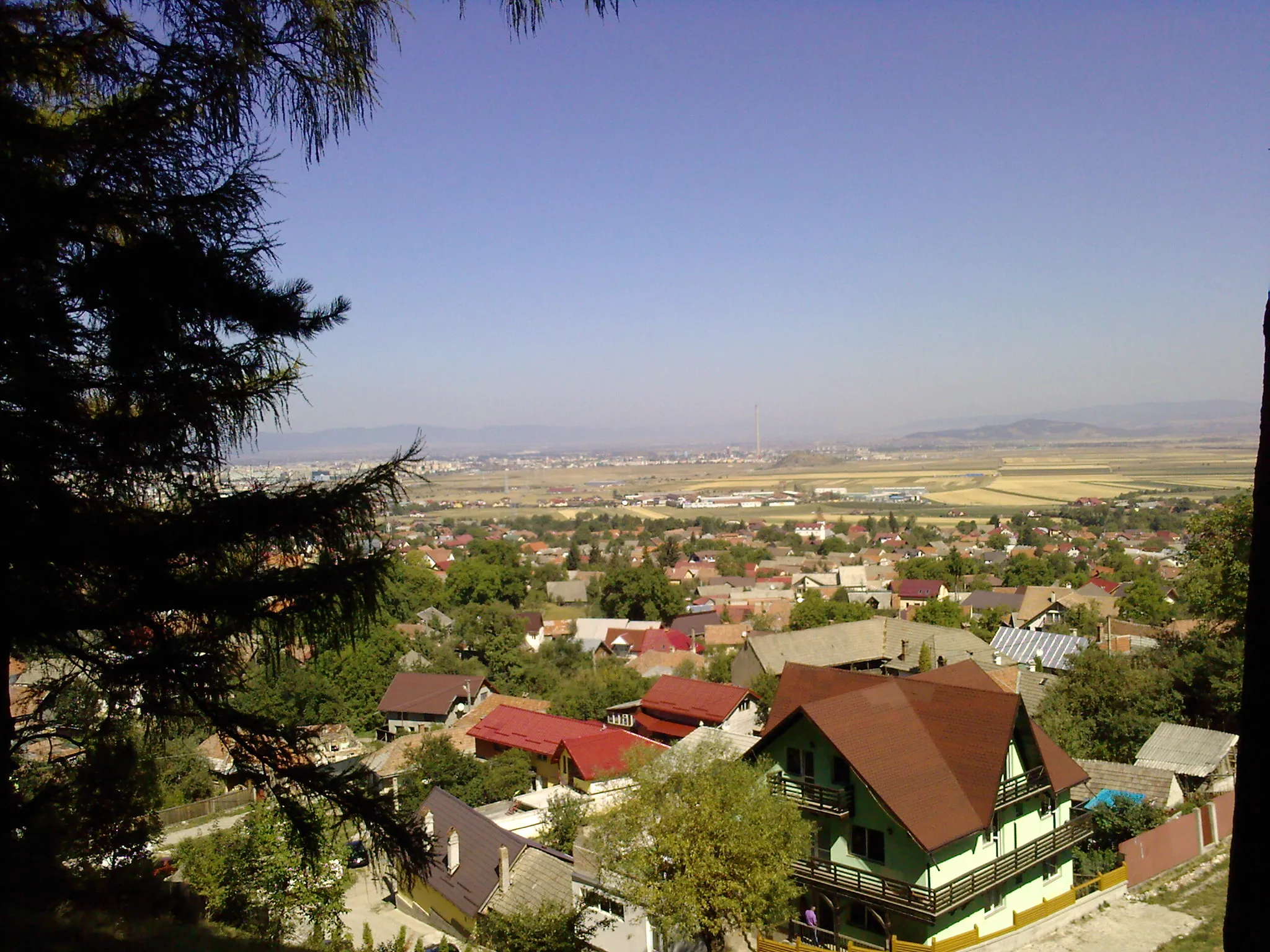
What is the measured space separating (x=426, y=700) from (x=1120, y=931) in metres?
20.6

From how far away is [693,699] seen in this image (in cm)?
2339

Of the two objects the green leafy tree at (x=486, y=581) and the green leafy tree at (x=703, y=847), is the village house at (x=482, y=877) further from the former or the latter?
the green leafy tree at (x=486, y=581)

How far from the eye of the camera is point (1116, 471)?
520 feet

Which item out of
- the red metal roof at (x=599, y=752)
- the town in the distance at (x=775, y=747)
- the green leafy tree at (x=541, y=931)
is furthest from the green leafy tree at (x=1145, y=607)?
the green leafy tree at (x=541, y=931)

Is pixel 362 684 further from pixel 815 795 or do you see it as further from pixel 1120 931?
pixel 1120 931

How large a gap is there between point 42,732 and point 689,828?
708 centimetres

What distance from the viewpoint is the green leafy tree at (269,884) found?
356 inches

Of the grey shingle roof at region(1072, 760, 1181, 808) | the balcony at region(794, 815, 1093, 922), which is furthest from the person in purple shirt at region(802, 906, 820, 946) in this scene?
the grey shingle roof at region(1072, 760, 1181, 808)

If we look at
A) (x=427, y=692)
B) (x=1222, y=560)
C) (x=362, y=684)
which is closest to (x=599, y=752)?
(x=427, y=692)

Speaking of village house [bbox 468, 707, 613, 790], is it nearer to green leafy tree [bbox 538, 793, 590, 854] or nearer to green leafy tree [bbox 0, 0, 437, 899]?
green leafy tree [bbox 538, 793, 590, 854]

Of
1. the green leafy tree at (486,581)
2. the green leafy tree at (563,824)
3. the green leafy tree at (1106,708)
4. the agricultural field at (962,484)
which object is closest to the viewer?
the green leafy tree at (563,824)

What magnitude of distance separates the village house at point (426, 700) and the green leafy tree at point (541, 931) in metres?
17.3

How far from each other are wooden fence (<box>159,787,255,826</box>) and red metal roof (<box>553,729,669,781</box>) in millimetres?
6622

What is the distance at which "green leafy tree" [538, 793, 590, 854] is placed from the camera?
45.8 feet
